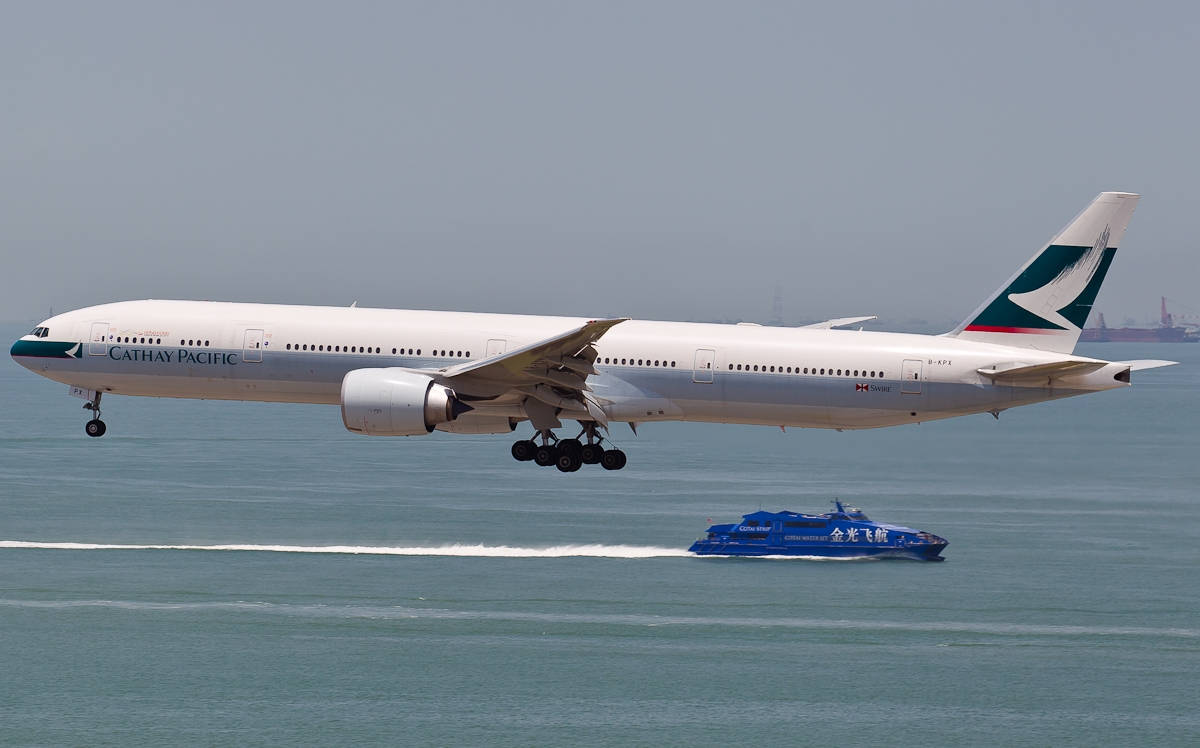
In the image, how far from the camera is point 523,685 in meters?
169

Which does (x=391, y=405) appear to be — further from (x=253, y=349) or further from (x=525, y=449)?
(x=253, y=349)

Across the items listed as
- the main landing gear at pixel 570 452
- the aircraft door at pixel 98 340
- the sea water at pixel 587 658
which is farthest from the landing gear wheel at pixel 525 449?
the sea water at pixel 587 658

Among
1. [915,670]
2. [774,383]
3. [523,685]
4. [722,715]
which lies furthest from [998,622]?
[774,383]

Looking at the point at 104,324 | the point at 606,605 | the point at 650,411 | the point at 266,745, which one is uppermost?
the point at 104,324

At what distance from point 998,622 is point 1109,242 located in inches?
5413

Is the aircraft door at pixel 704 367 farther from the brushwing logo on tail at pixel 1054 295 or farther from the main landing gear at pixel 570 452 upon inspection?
the brushwing logo on tail at pixel 1054 295

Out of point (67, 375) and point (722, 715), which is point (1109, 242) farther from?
point (722, 715)

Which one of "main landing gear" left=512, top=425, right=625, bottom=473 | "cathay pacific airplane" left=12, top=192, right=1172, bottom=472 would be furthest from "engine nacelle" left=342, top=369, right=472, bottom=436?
"main landing gear" left=512, top=425, right=625, bottom=473

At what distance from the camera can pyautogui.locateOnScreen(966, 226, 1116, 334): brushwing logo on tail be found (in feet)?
185

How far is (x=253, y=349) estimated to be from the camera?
5325 centimetres

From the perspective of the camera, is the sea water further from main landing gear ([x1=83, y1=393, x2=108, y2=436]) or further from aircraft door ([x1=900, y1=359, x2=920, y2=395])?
aircraft door ([x1=900, y1=359, x2=920, y2=395])

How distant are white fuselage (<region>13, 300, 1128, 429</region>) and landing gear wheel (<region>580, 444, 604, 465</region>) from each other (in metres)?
2.01

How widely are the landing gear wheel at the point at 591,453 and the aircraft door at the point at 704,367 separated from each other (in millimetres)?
5395

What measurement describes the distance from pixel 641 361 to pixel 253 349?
15864 millimetres
